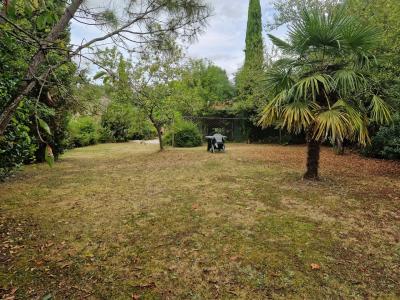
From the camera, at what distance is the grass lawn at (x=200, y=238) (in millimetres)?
2557

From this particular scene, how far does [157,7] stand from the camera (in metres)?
3.43

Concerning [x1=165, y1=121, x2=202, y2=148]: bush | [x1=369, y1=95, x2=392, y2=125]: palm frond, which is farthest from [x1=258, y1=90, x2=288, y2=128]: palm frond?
[x1=165, y1=121, x2=202, y2=148]: bush

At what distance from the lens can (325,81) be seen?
5.36m

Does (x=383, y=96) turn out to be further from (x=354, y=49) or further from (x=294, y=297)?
(x=294, y=297)

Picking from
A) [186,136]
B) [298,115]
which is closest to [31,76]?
[298,115]

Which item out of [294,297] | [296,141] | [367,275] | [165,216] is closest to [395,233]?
[367,275]

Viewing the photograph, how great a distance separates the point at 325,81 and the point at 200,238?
12.5ft

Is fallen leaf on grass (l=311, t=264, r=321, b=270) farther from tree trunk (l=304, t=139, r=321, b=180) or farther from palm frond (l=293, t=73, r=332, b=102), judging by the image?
tree trunk (l=304, t=139, r=321, b=180)

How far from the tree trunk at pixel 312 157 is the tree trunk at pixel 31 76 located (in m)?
4.99

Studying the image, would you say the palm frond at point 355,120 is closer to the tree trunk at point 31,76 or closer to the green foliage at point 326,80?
the green foliage at point 326,80

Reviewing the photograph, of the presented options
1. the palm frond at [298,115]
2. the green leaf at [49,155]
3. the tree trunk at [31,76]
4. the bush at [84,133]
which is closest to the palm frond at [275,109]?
the palm frond at [298,115]

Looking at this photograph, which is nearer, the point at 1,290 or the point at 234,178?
the point at 1,290

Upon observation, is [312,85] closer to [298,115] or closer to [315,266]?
[298,115]

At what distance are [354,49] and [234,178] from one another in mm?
3525
